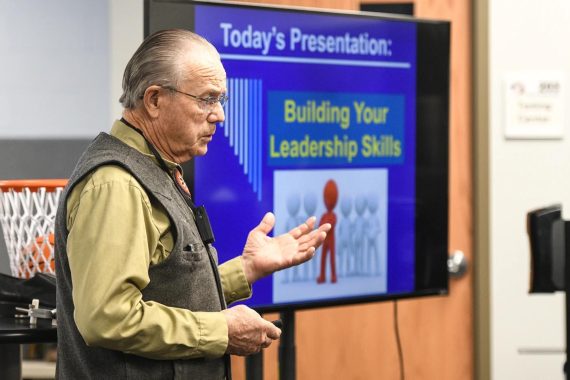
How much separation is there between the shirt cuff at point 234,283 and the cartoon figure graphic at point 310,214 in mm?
535

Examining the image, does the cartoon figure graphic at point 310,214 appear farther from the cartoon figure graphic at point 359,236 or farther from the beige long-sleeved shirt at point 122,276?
the beige long-sleeved shirt at point 122,276

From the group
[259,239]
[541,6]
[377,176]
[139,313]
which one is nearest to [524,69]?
[541,6]

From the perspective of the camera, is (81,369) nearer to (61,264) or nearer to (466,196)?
(61,264)

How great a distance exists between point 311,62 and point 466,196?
1.13 m

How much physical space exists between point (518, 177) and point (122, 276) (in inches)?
85.9

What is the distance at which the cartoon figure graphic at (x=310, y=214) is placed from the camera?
2611 millimetres

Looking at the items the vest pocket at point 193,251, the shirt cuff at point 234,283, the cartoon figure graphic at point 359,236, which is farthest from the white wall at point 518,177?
the vest pocket at point 193,251

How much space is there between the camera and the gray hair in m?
1.81

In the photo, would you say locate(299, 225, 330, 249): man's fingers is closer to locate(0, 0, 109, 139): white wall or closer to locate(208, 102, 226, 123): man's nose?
locate(208, 102, 226, 123): man's nose

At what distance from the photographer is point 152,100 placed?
182 cm

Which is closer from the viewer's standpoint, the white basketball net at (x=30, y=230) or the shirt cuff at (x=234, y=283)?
the shirt cuff at (x=234, y=283)

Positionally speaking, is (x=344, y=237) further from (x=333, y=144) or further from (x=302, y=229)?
(x=302, y=229)

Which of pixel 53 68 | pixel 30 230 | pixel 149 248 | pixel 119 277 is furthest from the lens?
pixel 53 68

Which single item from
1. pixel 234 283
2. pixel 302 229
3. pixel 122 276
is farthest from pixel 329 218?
pixel 122 276
